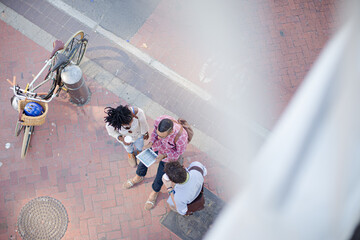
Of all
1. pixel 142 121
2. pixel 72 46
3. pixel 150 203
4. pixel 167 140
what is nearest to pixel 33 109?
pixel 72 46

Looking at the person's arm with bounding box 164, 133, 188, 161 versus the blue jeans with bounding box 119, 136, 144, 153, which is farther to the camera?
the blue jeans with bounding box 119, 136, 144, 153

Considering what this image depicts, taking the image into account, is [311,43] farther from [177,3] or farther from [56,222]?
[56,222]

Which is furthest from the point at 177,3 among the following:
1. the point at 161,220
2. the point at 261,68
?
the point at 161,220

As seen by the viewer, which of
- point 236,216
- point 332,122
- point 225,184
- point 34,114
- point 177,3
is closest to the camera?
point 332,122

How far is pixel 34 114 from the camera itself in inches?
173

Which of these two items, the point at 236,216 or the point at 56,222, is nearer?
the point at 236,216

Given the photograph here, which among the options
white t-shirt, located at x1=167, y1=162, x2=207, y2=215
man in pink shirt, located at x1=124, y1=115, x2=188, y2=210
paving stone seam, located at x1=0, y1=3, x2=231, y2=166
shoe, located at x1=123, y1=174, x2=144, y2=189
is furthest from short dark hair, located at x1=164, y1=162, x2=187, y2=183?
paving stone seam, located at x1=0, y1=3, x2=231, y2=166

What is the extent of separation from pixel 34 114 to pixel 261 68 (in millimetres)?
4783

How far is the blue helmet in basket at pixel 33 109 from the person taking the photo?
14.2 feet

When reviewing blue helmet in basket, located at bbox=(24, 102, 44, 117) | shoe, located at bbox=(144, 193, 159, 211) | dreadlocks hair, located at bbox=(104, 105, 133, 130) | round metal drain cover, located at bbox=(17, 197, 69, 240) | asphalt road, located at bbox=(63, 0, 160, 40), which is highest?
asphalt road, located at bbox=(63, 0, 160, 40)

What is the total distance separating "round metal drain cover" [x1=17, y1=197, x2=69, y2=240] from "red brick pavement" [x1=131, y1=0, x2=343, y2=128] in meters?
3.71

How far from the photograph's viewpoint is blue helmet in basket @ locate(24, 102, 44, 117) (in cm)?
432

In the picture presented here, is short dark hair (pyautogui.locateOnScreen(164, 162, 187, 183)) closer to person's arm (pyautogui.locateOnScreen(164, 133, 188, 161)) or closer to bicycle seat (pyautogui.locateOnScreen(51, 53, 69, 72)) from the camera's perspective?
person's arm (pyautogui.locateOnScreen(164, 133, 188, 161))

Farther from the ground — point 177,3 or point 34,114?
point 177,3
